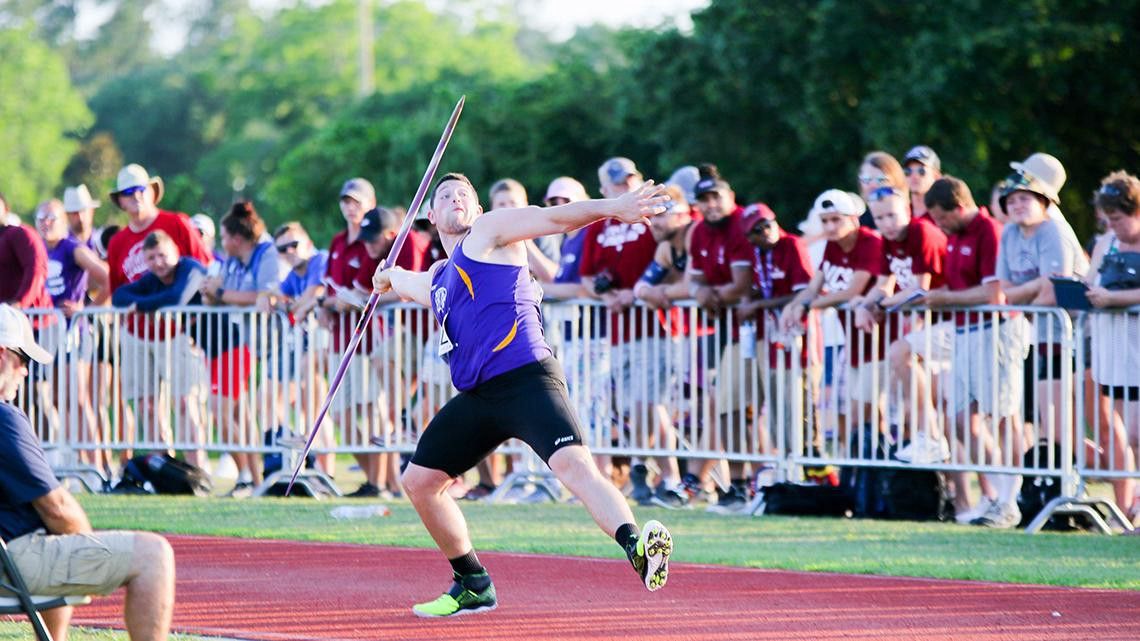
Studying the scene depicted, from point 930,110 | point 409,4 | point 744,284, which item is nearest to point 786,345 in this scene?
point 744,284

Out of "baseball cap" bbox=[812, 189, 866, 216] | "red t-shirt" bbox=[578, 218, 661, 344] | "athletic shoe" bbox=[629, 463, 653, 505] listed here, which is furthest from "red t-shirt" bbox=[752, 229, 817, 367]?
"athletic shoe" bbox=[629, 463, 653, 505]

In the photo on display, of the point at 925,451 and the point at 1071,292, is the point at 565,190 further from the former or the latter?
the point at 1071,292

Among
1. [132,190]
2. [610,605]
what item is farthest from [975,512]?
[132,190]

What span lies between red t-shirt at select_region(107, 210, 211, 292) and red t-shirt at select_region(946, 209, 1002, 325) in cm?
618

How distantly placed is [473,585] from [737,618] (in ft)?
3.91

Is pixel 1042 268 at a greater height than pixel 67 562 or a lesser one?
greater

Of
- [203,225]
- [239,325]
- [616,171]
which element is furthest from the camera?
[203,225]

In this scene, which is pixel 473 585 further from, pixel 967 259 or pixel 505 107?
pixel 505 107

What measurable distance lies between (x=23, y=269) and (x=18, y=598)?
8569 millimetres

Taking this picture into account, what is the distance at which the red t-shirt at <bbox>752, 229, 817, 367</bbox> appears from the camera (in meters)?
12.3

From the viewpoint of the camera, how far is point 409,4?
111 metres

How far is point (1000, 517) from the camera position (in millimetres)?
11430

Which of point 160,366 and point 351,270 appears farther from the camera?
point 160,366

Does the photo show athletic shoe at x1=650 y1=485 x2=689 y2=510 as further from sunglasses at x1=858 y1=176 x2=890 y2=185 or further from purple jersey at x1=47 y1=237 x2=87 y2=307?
purple jersey at x1=47 y1=237 x2=87 y2=307
